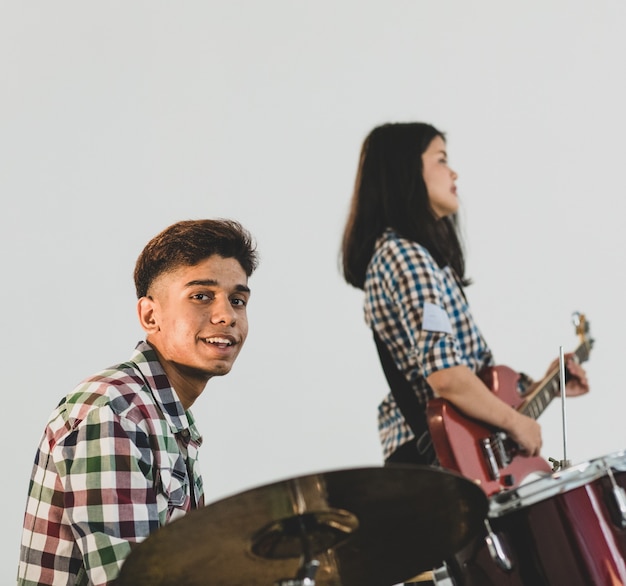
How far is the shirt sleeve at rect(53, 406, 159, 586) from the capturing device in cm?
138

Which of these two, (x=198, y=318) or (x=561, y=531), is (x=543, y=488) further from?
(x=198, y=318)

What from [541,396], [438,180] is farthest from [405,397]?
[438,180]

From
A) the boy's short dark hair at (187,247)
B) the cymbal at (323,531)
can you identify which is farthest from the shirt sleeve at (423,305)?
the cymbal at (323,531)

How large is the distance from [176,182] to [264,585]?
195 centimetres

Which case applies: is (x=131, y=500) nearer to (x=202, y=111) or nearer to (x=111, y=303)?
(x=111, y=303)

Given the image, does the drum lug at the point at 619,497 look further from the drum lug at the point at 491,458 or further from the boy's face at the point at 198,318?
the drum lug at the point at 491,458

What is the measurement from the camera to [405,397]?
2.36 metres

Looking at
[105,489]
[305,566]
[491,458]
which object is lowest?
[305,566]

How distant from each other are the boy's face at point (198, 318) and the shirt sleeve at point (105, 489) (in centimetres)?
28

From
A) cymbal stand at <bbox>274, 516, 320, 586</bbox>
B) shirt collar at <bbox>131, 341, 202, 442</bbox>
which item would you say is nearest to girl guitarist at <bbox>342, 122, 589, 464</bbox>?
shirt collar at <bbox>131, 341, 202, 442</bbox>

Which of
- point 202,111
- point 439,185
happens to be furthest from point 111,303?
point 439,185

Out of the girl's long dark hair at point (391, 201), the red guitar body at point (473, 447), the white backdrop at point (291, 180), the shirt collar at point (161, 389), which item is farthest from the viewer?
the white backdrop at point (291, 180)

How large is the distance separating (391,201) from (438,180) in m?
0.14

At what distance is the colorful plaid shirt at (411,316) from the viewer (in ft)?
7.47
